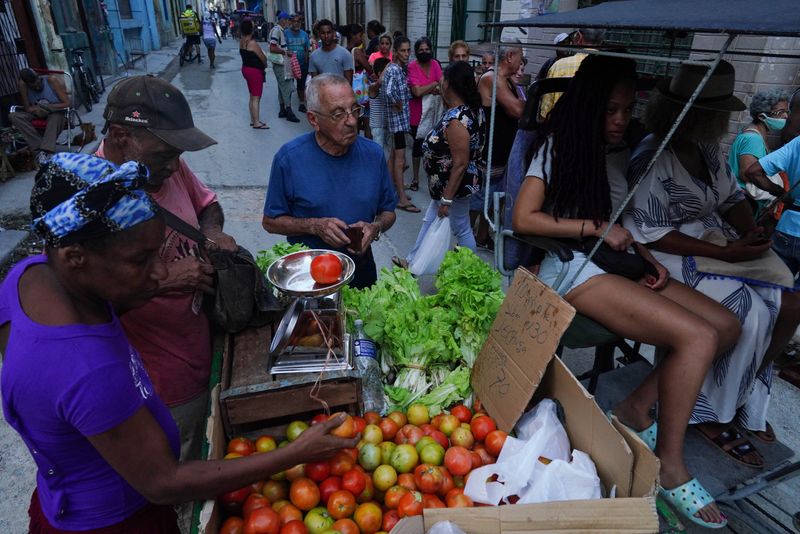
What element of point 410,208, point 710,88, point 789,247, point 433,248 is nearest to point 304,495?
point 710,88

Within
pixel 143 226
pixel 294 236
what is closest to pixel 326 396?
pixel 143 226

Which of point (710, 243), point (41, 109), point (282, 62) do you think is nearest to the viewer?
point (710, 243)

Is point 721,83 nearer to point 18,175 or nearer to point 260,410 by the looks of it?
point 260,410

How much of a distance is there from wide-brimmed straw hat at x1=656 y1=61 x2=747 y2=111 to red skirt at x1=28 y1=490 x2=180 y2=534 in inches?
119

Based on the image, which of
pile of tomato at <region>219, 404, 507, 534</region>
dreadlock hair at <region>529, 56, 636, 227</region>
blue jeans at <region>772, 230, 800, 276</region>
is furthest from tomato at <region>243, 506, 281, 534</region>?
blue jeans at <region>772, 230, 800, 276</region>

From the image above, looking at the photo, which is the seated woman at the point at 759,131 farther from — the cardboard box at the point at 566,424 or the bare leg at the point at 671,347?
the cardboard box at the point at 566,424

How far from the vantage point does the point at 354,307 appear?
2.67 m

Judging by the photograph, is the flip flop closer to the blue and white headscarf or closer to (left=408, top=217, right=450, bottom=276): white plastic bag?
(left=408, top=217, right=450, bottom=276): white plastic bag

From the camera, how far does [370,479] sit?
194 centimetres

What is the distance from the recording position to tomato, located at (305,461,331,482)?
72.0 inches

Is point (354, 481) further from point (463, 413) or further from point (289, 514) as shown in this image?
point (463, 413)

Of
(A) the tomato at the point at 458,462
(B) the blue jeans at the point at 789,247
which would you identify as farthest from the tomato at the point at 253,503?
(B) the blue jeans at the point at 789,247

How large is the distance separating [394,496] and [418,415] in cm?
47

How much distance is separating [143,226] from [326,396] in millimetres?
1102
